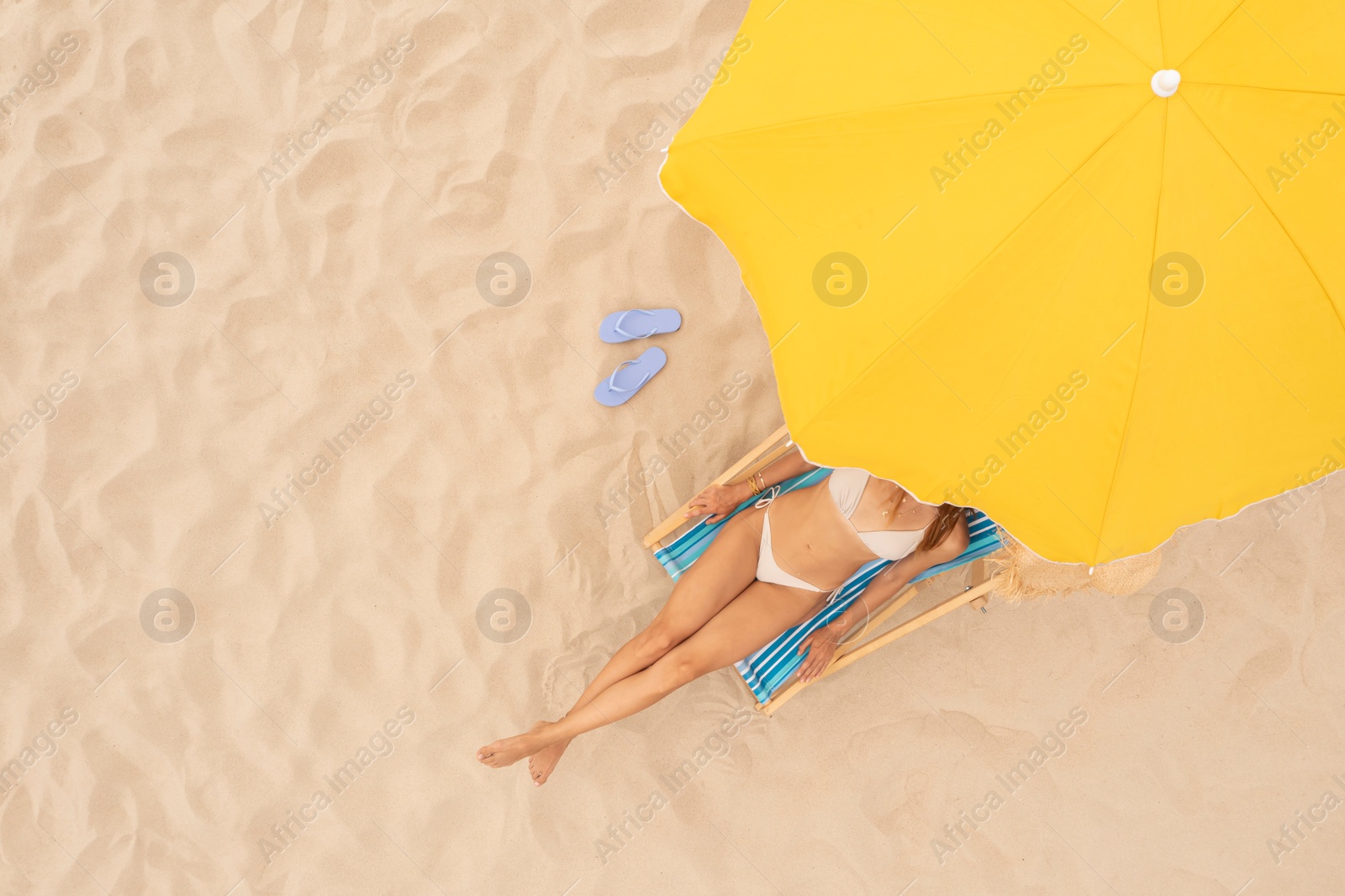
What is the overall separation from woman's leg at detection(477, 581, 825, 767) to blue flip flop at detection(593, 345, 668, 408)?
3.46ft

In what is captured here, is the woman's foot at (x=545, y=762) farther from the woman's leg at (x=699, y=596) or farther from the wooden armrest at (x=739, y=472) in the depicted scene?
the wooden armrest at (x=739, y=472)

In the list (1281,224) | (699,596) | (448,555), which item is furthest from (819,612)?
(1281,224)

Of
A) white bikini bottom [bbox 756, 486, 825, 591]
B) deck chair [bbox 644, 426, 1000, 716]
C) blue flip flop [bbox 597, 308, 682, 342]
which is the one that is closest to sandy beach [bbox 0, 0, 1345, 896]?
blue flip flop [bbox 597, 308, 682, 342]

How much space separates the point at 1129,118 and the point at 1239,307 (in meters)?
0.52

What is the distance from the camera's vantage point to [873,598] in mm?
3213

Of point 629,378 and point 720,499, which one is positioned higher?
point 629,378

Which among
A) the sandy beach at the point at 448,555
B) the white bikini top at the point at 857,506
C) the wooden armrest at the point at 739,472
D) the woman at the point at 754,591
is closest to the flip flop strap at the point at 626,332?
the sandy beach at the point at 448,555

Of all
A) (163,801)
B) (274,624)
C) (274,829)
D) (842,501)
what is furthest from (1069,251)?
(163,801)

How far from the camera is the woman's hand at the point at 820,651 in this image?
3.31 metres

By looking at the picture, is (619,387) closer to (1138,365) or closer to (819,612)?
(819,612)

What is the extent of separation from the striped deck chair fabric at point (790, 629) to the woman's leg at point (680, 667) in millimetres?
185

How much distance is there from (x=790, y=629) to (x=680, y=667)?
1.64 ft

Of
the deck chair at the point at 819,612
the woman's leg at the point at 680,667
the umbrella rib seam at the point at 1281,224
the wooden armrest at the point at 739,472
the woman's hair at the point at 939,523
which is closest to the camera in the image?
the umbrella rib seam at the point at 1281,224

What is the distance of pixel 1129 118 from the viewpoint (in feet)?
6.24
